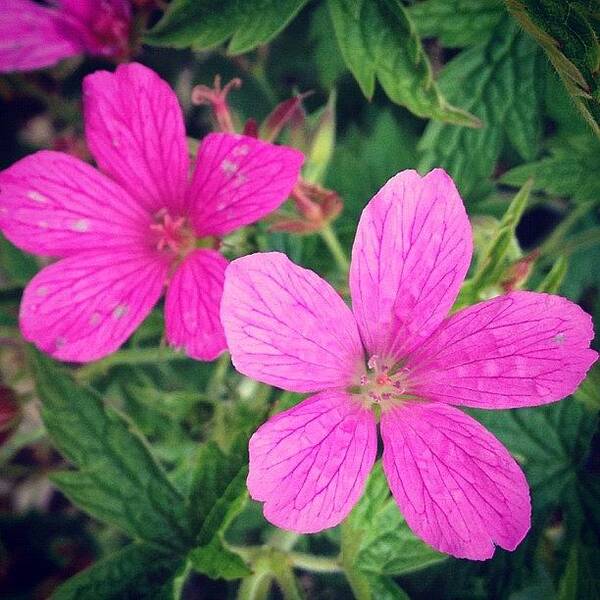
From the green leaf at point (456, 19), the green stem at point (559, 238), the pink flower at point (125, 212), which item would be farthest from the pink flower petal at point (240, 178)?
the green stem at point (559, 238)

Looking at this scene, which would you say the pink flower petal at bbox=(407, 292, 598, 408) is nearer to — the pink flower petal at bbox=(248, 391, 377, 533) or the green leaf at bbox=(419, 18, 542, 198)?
the pink flower petal at bbox=(248, 391, 377, 533)

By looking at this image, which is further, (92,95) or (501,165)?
(501,165)

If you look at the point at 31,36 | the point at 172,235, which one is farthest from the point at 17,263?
the point at 172,235

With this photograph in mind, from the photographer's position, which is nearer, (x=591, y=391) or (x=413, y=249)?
(x=413, y=249)

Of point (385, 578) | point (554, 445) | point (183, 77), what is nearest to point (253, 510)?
point (385, 578)

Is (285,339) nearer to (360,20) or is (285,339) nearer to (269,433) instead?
(269,433)

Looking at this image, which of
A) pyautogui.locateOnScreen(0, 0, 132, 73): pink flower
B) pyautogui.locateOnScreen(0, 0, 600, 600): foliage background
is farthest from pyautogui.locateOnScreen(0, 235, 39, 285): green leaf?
pyautogui.locateOnScreen(0, 0, 132, 73): pink flower

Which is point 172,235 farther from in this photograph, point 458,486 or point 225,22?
point 458,486
